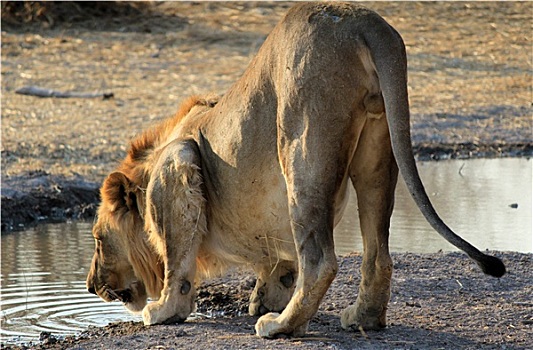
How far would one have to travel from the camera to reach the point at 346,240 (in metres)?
9.04

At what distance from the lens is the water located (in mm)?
6926

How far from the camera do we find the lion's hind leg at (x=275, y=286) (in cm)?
623

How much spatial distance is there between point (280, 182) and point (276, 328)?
0.71 metres

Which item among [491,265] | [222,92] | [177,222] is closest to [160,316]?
[177,222]

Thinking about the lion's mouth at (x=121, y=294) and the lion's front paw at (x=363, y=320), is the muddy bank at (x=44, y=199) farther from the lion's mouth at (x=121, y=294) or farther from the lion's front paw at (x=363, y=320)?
the lion's front paw at (x=363, y=320)

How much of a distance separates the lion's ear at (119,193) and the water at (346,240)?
798mm

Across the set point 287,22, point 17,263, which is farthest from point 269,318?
point 17,263

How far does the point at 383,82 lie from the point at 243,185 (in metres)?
1.03

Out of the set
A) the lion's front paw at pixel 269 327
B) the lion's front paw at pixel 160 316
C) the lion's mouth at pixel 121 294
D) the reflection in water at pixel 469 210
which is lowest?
the reflection in water at pixel 469 210

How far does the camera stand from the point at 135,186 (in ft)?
20.8

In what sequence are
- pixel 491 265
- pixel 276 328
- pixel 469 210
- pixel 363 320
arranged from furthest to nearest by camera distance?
pixel 469 210 < pixel 363 320 < pixel 276 328 < pixel 491 265

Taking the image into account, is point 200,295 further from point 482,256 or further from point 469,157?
point 469,157

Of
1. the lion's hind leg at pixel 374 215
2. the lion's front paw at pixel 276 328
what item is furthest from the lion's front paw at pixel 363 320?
the lion's front paw at pixel 276 328

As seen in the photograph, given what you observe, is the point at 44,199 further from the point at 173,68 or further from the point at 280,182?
the point at 173,68
